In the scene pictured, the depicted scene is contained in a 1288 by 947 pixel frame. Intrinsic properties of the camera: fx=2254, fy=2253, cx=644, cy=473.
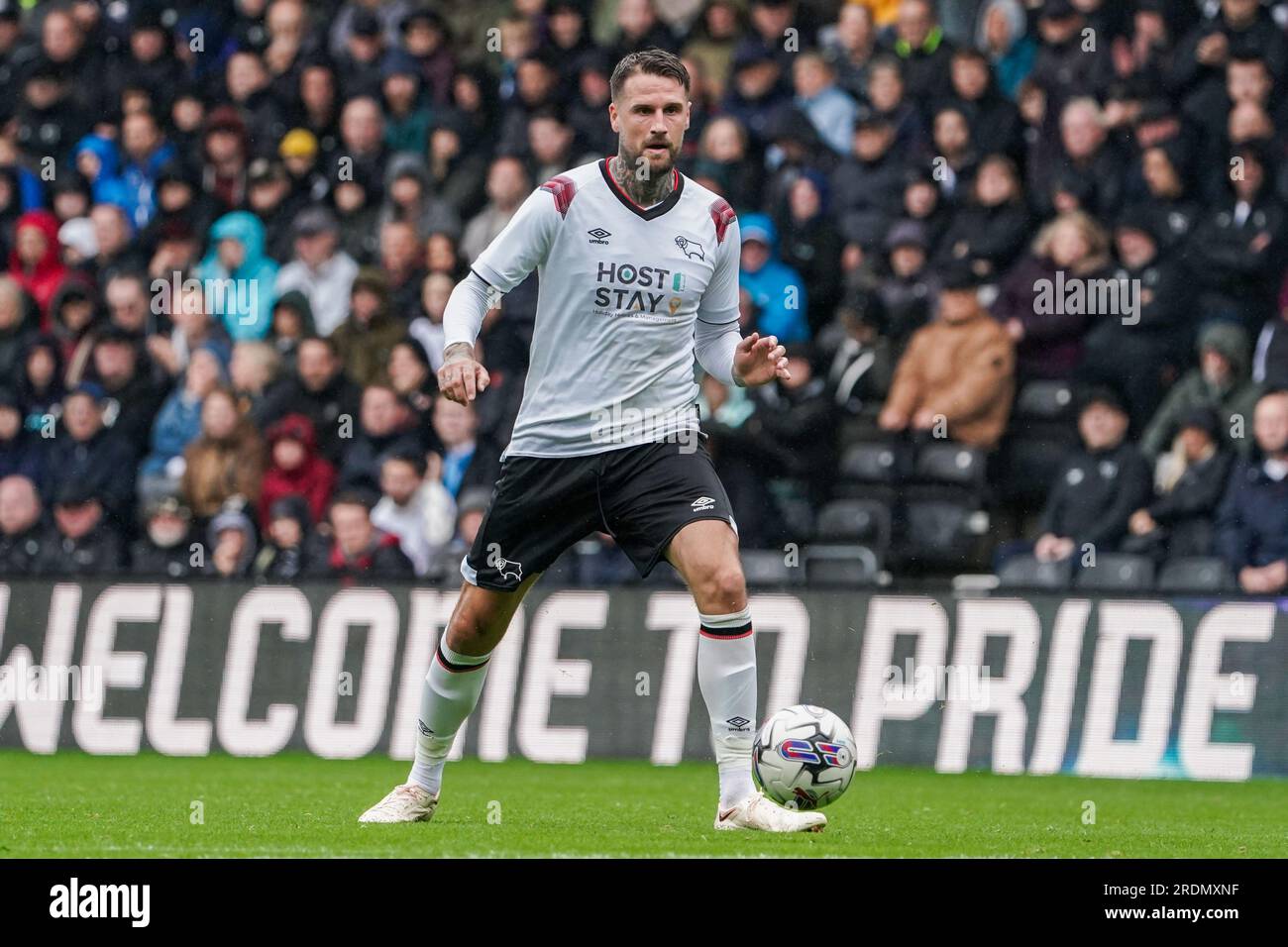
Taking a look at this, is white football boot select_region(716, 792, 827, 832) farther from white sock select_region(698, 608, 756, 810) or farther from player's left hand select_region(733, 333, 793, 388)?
player's left hand select_region(733, 333, 793, 388)

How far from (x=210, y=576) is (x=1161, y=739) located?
5.51 m

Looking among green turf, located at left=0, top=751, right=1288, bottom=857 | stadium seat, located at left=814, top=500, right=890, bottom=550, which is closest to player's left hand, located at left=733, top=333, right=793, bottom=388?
green turf, located at left=0, top=751, right=1288, bottom=857

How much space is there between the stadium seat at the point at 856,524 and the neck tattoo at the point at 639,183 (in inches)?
212

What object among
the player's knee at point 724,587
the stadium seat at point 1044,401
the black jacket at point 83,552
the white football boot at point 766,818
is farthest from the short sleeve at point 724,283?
the black jacket at point 83,552

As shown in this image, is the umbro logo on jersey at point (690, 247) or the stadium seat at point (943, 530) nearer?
the umbro logo on jersey at point (690, 247)

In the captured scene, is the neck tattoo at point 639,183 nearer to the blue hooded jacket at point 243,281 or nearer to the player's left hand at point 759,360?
the player's left hand at point 759,360

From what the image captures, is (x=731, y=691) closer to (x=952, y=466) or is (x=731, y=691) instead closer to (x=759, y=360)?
(x=759, y=360)

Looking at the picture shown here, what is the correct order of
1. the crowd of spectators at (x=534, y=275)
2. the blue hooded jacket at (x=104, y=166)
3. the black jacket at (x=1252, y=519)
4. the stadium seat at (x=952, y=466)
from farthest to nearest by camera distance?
the blue hooded jacket at (x=104, y=166), the crowd of spectators at (x=534, y=275), the stadium seat at (x=952, y=466), the black jacket at (x=1252, y=519)

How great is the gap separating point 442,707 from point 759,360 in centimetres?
176

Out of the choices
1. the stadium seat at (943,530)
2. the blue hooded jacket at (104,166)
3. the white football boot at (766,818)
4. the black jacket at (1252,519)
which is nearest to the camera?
the white football boot at (766,818)

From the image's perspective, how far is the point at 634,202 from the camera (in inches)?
312

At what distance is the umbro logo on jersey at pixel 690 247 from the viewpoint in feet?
26.1

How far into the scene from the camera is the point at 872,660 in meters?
12.4
